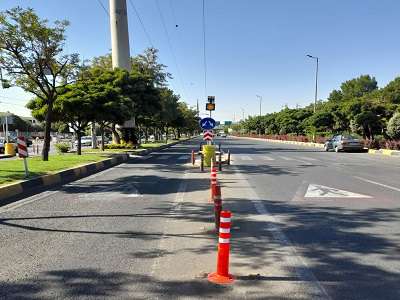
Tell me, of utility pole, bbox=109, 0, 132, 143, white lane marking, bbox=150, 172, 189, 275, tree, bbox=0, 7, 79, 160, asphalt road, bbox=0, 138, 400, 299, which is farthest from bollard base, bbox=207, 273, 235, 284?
utility pole, bbox=109, 0, 132, 143

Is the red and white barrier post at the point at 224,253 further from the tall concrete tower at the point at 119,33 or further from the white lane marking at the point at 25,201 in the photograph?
the tall concrete tower at the point at 119,33

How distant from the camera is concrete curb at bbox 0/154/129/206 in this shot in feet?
35.3

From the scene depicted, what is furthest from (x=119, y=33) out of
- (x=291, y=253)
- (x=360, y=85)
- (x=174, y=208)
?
(x=360, y=85)

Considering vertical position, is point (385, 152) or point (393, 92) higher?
point (393, 92)

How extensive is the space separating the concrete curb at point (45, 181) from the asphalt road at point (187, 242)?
0.63 metres

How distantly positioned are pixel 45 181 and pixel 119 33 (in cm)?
2803

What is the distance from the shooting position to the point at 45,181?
13398 mm

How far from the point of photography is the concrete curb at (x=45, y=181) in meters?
10.8

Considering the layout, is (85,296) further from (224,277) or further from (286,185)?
(286,185)

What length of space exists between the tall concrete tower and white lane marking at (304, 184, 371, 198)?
30383 mm

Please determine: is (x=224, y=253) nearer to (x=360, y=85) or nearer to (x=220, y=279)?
(x=220, y=279)

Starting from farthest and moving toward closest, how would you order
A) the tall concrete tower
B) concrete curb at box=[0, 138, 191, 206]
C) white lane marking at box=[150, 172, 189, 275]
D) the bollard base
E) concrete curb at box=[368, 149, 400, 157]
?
the tall concrete tower
concrete curb at box=[368, 149, 400, 157]
concrete curb at box=[0, 138, 191, 206]
white lane marking at box=[150, 172, 189, 275]
the bollard base

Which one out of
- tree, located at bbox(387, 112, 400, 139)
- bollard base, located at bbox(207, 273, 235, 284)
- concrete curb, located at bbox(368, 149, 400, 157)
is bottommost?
concrete curb, located at bbox(368, 149, 400, 157)

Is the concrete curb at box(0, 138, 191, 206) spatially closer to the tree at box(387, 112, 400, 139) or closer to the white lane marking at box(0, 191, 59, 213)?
the white lane marking at box(0, 191, 59, 213)
